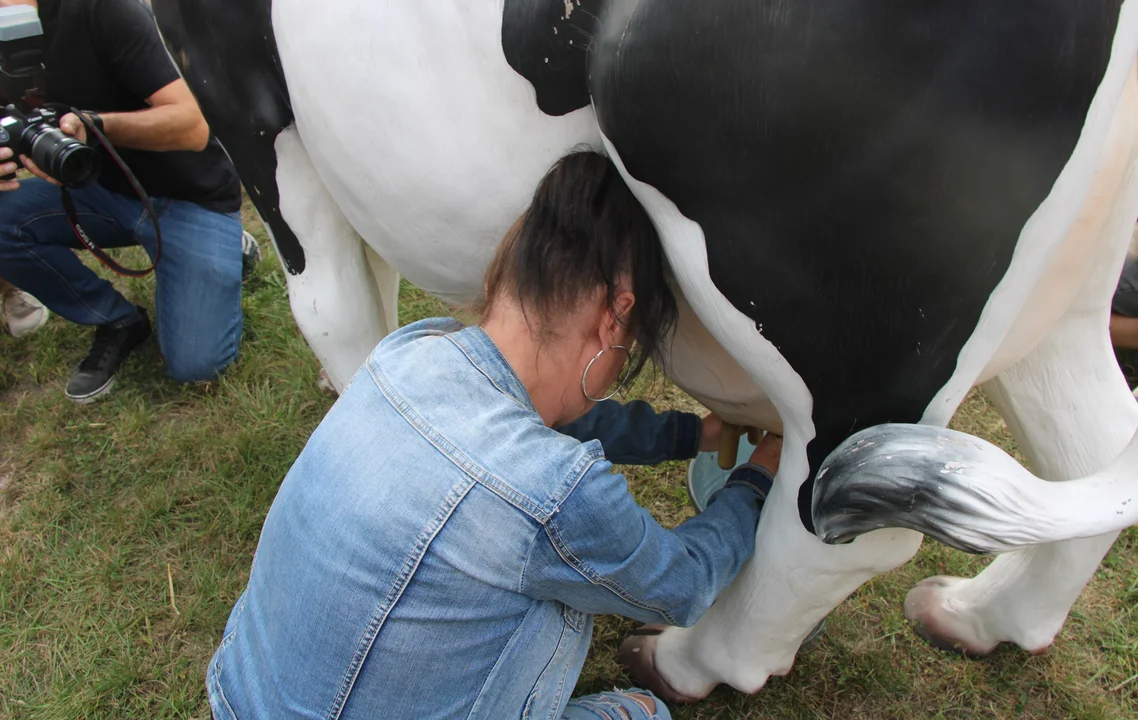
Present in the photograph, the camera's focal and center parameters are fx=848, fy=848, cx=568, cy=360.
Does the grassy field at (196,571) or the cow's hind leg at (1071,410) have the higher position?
the cow's hind leg at (1071,410)

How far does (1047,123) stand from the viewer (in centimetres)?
57

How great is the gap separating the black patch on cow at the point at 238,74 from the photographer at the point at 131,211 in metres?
0.74

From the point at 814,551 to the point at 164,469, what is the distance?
4.51 feet

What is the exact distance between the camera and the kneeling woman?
0.70 m

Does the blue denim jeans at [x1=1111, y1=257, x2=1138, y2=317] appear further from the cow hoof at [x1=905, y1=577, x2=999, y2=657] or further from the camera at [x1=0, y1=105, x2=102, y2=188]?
the camera at [x1=0, y1=105, x2=102, y2=188]

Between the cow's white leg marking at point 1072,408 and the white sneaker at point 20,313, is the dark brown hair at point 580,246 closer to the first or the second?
the cow's white leg marking at point 1072,408

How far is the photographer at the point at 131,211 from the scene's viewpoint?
5.45ft

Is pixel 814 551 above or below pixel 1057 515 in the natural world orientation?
below

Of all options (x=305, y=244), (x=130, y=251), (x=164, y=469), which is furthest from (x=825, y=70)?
(x=130, y=251)

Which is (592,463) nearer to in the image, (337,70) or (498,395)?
(498,395)

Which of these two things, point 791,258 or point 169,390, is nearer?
point 791,258

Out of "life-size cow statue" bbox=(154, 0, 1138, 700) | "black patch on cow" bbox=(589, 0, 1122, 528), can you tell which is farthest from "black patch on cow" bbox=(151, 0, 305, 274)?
"black patch on cow" bbox=(589, 0, 1122, 528)

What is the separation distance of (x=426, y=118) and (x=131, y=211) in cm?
136

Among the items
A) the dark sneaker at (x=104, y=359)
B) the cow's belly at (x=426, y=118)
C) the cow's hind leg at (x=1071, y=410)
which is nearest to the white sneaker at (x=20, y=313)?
the dark sneaker at (x=104, y=359)
